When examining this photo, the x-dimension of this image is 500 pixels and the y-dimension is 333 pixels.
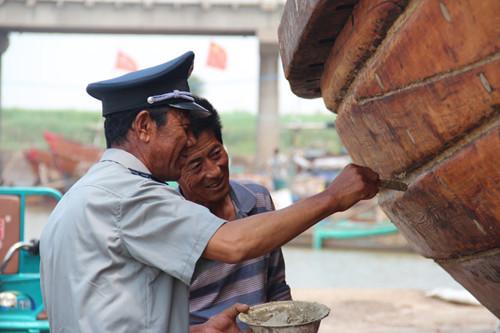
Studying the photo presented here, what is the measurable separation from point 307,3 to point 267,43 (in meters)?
16.6

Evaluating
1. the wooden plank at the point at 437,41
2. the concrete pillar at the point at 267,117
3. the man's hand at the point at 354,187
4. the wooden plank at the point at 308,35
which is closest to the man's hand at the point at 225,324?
the man's hand at the point at 354,187

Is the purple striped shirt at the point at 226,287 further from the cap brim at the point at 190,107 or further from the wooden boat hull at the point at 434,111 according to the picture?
the wooden boat hull at the point at 434,111

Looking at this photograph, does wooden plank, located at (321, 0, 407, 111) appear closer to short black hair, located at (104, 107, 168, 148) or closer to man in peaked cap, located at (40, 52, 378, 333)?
man in peaked cap, located at (40, 52, 378, 333)

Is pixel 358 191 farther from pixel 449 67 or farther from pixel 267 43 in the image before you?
pixel 267 43

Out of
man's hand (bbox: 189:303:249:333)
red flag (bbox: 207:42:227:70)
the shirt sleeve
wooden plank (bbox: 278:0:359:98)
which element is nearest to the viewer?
wooden plank (bbox: 278:0:359:98)

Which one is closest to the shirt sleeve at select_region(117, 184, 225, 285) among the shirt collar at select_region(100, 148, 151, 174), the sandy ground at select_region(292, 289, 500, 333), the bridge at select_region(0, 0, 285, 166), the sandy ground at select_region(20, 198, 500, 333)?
the shirt collar at select_region(100, 148, 151, 174)

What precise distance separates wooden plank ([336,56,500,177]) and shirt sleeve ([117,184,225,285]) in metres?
0.42

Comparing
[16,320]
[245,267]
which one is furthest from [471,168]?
[16,320]

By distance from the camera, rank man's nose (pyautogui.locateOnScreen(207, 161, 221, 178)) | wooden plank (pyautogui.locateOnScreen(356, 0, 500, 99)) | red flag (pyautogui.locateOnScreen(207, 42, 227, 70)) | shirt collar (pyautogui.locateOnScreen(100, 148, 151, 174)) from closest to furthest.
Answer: wooden plank (pyautogui.locateOnScreen(356, 0, 500, 99))
shirt collar (pyautogui.locateOnScreen(100, 148, 151, 174))
man's nose (pyautogui.locateOnScreen(207, 161, 221, 178))
red flag (pyautogui.locateOnScreen(207, 42, 227, 70))

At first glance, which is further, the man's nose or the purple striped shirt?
the man's nose

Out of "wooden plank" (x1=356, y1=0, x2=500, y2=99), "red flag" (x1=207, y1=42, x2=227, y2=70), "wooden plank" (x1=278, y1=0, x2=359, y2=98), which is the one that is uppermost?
"red flag" (x1=207, y1=42, x2=227, y2=70)

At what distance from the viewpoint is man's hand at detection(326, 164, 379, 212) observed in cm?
147

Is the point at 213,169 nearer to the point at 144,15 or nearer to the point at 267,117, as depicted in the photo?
the point at 144,15

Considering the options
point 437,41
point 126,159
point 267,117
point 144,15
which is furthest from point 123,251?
point 267,117
